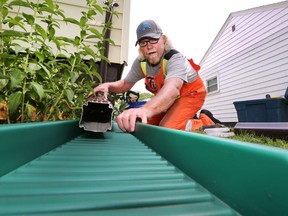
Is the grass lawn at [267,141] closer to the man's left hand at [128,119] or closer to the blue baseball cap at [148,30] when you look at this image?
the man's left hand at [128,119]

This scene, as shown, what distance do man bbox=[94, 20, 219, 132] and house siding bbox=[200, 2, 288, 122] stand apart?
344 centimetres

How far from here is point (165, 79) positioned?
2307 millimetres

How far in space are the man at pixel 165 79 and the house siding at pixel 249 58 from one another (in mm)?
3443

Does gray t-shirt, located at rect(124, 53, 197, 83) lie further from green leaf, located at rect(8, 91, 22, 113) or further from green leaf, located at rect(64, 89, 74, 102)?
green leaf, located at rect(8, 91, 22, 113)

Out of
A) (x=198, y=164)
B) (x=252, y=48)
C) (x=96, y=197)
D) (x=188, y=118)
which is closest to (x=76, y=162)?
(x=96, y=197)

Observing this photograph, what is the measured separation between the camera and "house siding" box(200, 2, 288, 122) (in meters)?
5.20

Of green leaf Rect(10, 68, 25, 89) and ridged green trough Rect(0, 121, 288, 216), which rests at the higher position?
green leaf Rect(10, 68, 25, 89)

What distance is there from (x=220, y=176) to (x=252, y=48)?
269 inches

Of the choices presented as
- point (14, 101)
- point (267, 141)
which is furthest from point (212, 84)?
point (14, 101)

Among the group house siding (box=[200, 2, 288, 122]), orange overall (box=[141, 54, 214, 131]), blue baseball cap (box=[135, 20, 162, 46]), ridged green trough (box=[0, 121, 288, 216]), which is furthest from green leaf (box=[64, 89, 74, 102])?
house siding (box=[200, 2, 288, 122])

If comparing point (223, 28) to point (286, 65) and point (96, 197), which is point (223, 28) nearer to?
point (286, 65)

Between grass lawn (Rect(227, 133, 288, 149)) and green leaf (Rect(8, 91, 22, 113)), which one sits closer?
green leaf (Rect(8, 91, 22, 113))

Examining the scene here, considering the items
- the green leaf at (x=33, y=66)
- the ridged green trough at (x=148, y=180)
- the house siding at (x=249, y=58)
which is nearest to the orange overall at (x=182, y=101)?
the green leaf at (x=33, y=66)

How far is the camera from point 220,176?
48cm
